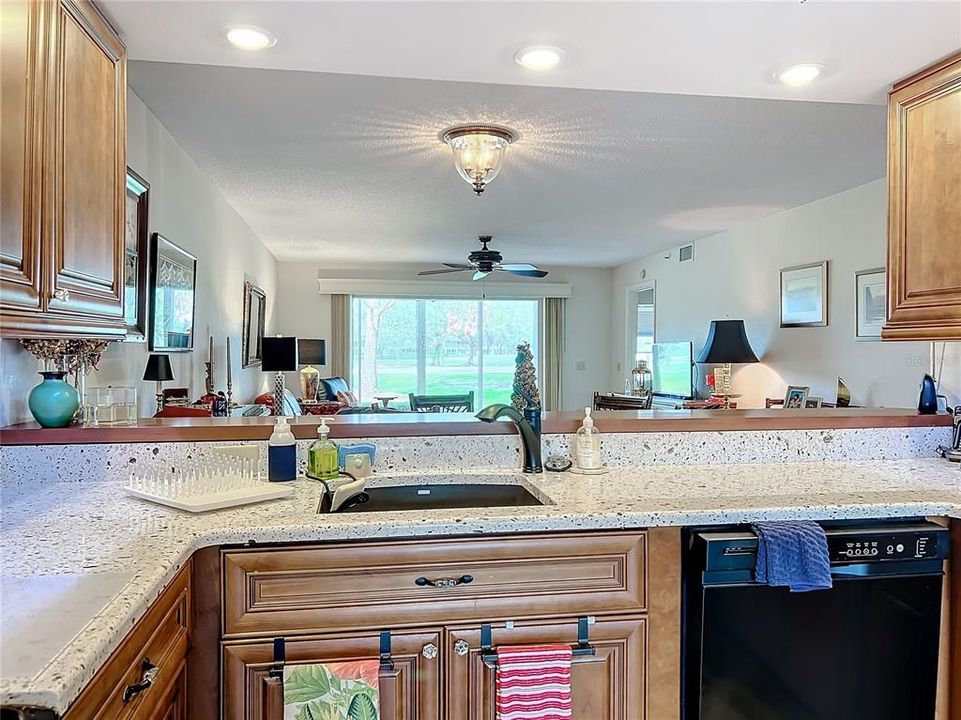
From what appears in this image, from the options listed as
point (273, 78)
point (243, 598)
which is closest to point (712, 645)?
point (243, 598)

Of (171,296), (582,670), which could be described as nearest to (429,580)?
(582,670)

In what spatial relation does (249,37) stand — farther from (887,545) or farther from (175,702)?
(887,545)

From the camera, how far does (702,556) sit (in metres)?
1.55

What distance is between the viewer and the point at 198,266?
154 inches

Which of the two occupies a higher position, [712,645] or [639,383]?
[639,383]

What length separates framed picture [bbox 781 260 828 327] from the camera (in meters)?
4.67

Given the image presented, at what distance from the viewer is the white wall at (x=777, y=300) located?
4.18 meters

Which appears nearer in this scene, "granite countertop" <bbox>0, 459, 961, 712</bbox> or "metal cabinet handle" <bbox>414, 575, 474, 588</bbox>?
"granite countertop" <bbox>0, 459, 961, 712</bbox>

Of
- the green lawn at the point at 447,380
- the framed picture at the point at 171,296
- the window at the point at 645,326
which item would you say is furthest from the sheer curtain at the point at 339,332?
the framed picture at the point at 171,296

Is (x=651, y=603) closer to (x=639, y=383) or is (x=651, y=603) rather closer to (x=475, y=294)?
(x=639, y=383)

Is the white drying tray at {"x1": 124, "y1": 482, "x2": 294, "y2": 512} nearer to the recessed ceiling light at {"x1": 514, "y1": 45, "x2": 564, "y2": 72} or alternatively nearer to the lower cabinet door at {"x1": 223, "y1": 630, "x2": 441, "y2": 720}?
the lower cabinet door at {"x1": 223, "y1": 630, "x2": 441, "y2": 720}

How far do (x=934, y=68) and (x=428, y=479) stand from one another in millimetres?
1926

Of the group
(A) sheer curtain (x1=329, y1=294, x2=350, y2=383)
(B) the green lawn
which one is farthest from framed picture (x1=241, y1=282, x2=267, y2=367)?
(B) the green lawn

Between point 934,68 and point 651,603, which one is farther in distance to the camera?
point 934,68
